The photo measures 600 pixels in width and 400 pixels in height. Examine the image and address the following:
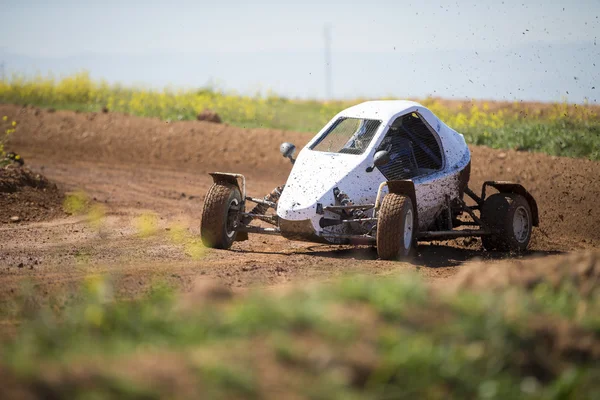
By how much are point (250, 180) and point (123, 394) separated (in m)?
16.2

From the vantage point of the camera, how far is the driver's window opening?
11.8 m

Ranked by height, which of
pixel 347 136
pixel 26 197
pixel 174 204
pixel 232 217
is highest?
pixel 347 136

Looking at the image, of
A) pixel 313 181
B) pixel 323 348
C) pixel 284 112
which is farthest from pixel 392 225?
pixel 284 112

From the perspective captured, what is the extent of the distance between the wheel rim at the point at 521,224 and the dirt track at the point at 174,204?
0.40 m

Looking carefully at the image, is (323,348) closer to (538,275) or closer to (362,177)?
(538,275)

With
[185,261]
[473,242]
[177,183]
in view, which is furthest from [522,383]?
[177,183]

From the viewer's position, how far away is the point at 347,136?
1193 cm

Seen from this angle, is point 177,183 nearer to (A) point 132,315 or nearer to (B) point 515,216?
(B) point 515,216

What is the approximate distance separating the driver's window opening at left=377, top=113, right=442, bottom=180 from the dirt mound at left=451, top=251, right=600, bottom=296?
13.8 ft

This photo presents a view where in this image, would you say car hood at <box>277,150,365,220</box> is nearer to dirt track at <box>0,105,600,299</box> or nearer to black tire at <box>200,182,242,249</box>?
dirt track at <box>0,105,600,299</box>

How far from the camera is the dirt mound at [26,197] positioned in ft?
46.8

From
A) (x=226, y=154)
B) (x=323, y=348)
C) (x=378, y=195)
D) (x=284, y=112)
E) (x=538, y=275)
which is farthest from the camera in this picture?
(x=284, y=112)

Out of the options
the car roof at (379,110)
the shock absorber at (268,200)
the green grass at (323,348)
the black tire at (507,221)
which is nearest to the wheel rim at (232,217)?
the shock absorber at (268,200)

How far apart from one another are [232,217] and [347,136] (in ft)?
5.94
